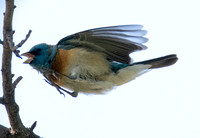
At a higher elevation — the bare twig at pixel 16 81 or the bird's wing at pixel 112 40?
the bird's wing at pixel 112 40

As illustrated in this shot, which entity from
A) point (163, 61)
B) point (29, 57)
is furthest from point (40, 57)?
point (163, 61)

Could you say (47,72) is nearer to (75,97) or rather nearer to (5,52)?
(75,97)

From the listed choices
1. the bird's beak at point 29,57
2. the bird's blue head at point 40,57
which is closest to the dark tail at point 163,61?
the bird's blue head at point 40,57

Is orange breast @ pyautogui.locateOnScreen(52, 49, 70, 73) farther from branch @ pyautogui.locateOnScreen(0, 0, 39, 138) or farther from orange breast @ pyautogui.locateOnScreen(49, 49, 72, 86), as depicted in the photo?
branch @ pyautogui.locateOnScreen(0, 0, 39, 138)

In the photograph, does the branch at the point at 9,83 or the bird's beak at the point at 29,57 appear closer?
the branch at the point at 9,83

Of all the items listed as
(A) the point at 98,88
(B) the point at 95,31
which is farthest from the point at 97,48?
(A) the point at 98,88

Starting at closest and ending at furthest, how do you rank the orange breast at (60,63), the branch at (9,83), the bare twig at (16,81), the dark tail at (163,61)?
the branch at (9,83), the bare twig at (16,81), the orange breast at (60,63), the dark tail at (163,61)

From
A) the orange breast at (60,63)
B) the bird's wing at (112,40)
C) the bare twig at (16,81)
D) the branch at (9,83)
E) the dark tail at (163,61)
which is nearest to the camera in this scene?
the branch at (9,83)

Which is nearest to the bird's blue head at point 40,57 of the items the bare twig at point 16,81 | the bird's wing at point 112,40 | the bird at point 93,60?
the bird at point 93,60

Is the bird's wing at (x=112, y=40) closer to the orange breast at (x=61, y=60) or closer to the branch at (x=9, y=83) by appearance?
the orange breast at (x=61, y=60)
